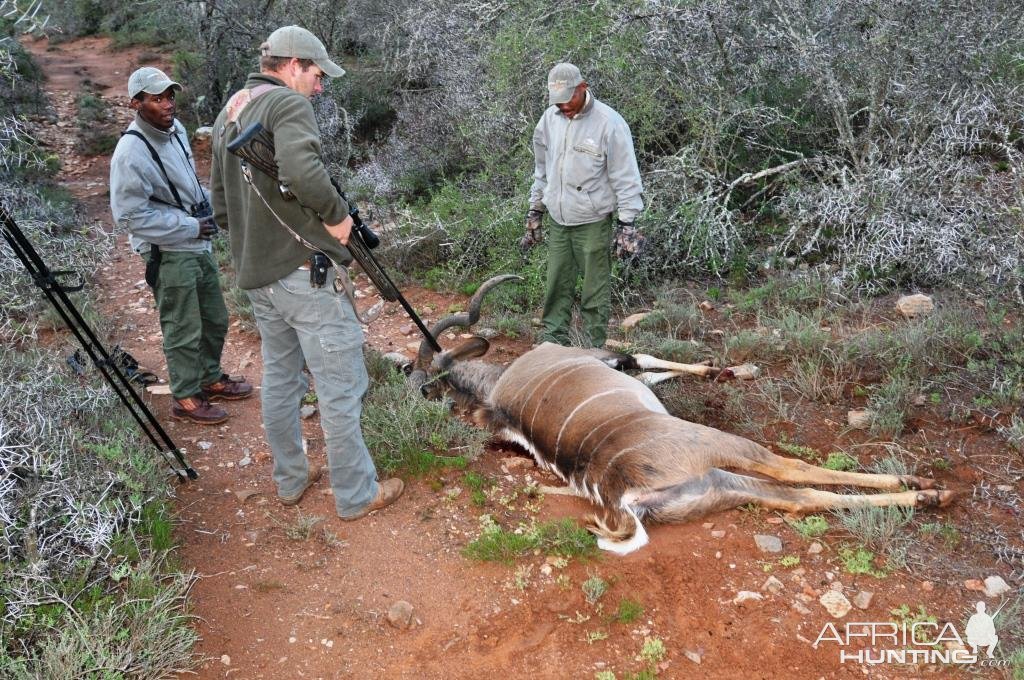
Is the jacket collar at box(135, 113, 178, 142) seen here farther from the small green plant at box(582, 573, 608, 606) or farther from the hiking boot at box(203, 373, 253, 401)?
the small green plant at box(582, 573, 608, 606)

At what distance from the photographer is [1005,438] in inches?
154

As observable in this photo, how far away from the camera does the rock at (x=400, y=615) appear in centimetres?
327

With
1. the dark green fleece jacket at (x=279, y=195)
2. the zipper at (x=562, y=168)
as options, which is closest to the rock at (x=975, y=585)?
the dark green fleece jacket at (x=279, y=195)

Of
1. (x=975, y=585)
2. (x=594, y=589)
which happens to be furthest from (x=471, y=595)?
(x=975, y=585)

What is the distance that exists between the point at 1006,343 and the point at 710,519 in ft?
7.82

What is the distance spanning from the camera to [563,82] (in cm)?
483

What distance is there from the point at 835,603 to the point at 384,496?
218 cm

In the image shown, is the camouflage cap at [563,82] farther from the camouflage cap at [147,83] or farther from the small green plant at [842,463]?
the small green plant at [842,463]

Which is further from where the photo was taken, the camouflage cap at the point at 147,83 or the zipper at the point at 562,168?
the zipper at the point at 562,168

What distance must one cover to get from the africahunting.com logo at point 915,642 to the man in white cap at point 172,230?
152 inches

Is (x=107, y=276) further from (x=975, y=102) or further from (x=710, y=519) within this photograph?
(x=975, y=102)

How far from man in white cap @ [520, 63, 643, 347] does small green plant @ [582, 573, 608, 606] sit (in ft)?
7.95

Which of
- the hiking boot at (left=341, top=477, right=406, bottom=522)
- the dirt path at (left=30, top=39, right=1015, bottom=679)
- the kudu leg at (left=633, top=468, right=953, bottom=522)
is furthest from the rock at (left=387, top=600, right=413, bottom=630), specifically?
the kudu leg at (left=633, top=468, right=953, bottom=522)

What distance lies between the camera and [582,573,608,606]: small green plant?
326 centimetres
